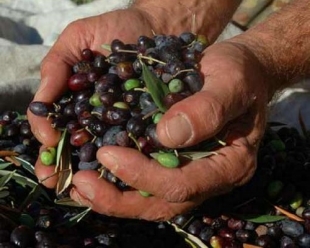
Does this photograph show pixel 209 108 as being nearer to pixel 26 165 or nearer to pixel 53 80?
pixel 53 80

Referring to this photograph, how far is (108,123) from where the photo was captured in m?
1.59

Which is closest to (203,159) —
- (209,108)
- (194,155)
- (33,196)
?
(194,155)

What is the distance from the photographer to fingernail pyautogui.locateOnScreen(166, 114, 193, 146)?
1475 mm

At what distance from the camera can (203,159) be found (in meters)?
1.63

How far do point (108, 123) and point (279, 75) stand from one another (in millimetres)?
609

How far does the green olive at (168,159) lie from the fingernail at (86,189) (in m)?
0.17

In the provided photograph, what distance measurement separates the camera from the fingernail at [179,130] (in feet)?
4.84

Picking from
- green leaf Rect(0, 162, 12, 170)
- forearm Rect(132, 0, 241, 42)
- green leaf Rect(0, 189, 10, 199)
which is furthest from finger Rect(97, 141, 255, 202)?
forearm Rect(132, 0, 241, 42)

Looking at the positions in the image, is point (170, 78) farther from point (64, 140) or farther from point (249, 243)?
point (249, 243)

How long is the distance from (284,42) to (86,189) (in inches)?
31.0

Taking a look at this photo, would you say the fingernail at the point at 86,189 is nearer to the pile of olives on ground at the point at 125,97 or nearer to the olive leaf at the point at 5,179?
the pile of olives on ground at the point at 125,97

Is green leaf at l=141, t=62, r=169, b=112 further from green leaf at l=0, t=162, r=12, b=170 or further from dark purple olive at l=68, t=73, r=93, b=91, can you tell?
green leaf at l=0, t=162, r=12, b=170

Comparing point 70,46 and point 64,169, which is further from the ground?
point 70,46

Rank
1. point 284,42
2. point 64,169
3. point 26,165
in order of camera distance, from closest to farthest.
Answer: point 64,169
point 26,165
point 284,42
